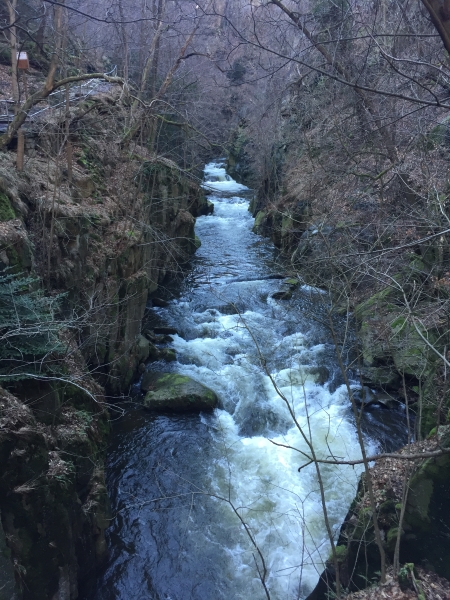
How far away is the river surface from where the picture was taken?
222 inches

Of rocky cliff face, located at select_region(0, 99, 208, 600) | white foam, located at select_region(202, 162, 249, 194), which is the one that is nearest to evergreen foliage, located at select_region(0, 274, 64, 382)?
rocky cliff face, located at select_region(0, 99, 208, 600)

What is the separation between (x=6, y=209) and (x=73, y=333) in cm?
221

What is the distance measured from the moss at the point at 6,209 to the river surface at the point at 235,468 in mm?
4130

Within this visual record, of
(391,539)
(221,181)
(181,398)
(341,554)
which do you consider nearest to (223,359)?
(181,398)

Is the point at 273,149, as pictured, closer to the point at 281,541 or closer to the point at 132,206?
the point at 132,206

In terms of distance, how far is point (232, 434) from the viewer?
26.6ft

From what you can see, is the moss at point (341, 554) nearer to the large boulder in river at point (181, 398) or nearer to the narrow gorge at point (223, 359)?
the narrow gorge at point (223, 359)

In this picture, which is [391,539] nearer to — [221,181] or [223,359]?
[223,359]

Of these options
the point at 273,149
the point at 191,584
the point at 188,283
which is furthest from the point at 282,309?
the point at 273,149

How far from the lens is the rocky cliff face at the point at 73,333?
446 centimetres

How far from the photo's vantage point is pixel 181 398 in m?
8.47

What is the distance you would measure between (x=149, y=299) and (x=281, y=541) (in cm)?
805

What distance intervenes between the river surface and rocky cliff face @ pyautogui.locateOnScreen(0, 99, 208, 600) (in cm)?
69

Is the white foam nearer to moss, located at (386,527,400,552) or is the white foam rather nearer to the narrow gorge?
the narrow gorge
